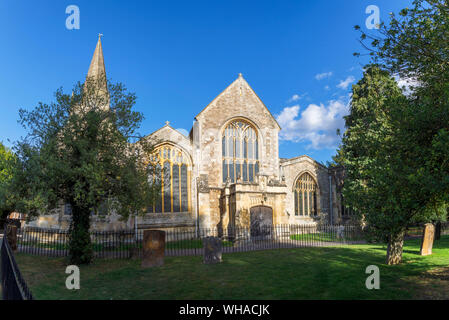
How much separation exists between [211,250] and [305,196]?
1778 cm

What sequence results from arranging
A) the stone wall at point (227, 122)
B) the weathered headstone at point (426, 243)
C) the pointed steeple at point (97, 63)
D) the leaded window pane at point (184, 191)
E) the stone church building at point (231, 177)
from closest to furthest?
the weathered headstone at point (426, 243), the stone church building at point (231, 177), the leaded window pane at point (184, 191), the stone wall at point (227, 122), the pointed steeple at point (97, 63)

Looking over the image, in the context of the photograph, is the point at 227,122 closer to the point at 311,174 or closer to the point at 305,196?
the point at 311,174

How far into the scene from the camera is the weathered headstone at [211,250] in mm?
12070

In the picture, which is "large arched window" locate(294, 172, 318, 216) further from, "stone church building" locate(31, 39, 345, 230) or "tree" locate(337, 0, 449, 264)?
"tree" locate(337, 0, 449, 264)

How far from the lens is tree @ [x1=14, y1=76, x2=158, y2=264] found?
10.7 m

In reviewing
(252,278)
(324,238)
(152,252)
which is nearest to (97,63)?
(152,252)

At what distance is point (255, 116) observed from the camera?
992 inches

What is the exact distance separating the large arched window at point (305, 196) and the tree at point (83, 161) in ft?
58.2

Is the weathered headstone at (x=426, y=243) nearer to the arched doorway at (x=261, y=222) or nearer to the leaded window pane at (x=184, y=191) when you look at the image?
the arched doorway at (x=261, y=222)

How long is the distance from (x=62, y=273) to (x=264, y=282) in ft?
25.0

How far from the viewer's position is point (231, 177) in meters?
23.9

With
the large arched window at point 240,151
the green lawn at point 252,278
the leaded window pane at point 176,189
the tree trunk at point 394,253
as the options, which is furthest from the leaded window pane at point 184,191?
the tree trunk at point 394,253

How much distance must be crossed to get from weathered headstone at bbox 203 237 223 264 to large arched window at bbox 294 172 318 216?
1655 centimetres
